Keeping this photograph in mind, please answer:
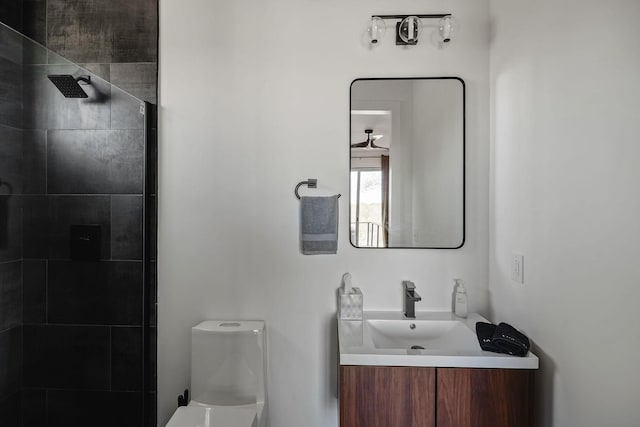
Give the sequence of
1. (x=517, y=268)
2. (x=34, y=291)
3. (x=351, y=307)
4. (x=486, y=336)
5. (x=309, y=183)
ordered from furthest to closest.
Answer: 1. (x=309, y=183)
2. (x=351, y=307)
3. (x=517, y=268)
4. (x=486, y=336)
5. (x=34, y=291)

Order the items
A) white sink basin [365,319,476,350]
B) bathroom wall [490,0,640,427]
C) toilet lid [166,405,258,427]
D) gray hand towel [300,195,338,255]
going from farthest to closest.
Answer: gray hand towel [300,195,338,255] < white sink basin [365,319,476,350] < toilet lid [166,405,258,427] < bathroom wall [490,0,640,427]

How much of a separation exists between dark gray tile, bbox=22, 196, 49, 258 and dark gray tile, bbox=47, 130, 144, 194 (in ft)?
0.22

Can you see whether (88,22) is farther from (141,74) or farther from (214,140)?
(214,140)

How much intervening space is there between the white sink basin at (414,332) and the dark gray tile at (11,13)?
7.50 feet

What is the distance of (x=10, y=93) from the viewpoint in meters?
0.96

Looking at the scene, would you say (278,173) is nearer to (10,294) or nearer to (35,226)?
(35,226)

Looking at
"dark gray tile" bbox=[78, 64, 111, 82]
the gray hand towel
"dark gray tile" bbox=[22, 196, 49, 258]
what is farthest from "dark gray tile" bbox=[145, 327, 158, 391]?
"dark gray tile" bbox=[78, 64, 111, 82]

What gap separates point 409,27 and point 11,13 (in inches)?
77.5

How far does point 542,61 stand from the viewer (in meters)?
1.22

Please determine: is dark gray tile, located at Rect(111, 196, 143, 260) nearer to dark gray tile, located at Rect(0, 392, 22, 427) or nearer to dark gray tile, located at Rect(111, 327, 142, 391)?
dark gray tile, located at Rect(111, 327, 142, 391)

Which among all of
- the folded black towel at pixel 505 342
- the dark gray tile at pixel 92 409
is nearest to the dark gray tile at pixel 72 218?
the dark gray tile at pixel 92 409

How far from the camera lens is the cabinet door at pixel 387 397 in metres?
1.19

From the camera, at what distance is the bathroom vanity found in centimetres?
118

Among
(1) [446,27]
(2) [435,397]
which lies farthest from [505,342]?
(1) [446,27]
